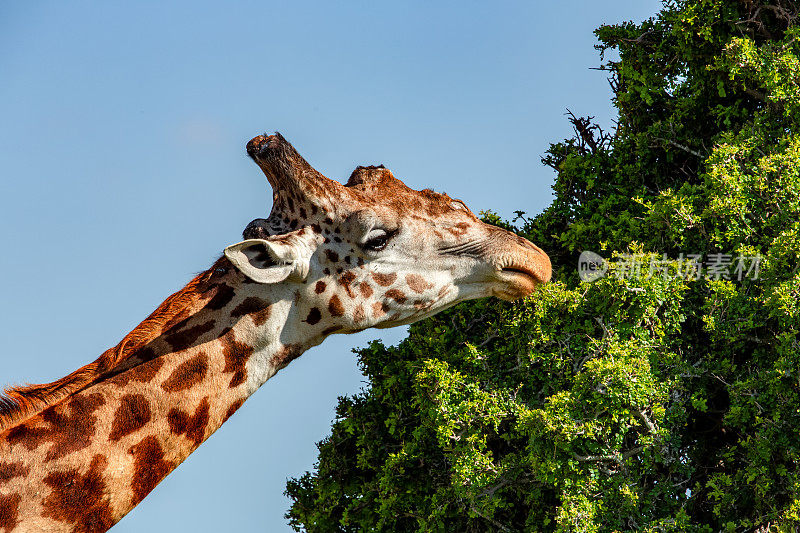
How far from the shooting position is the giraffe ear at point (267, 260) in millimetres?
3982

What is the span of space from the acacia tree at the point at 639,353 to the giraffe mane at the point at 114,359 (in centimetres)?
526

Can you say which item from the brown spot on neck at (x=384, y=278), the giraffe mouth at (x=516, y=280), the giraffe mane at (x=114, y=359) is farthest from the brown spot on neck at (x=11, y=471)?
the giraffe mouth at (x=516, y=280)

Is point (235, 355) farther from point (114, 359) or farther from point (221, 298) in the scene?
point (114, 359)

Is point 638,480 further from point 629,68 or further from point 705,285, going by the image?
point 629,68

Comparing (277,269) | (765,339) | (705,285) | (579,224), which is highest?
(579,224)

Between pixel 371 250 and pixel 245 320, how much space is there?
0.72 meters

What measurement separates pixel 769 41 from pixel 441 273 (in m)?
7.40

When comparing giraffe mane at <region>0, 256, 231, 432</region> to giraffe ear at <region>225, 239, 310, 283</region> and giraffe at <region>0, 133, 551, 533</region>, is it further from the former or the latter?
giraffe ear at <region>225, 239, 310, 283</region>

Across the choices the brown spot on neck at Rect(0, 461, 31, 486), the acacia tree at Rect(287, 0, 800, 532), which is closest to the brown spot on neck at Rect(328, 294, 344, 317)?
the brown spot on neck at Rect(0, 461, 31, 486)

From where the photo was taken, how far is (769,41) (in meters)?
10.3

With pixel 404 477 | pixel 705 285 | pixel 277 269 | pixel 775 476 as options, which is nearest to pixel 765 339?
pixel 705 285

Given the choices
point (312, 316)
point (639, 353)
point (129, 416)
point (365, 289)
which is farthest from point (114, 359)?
point (639, 353)

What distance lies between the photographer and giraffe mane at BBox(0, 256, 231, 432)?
387 centimetres

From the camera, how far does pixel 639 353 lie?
30.3 feet
